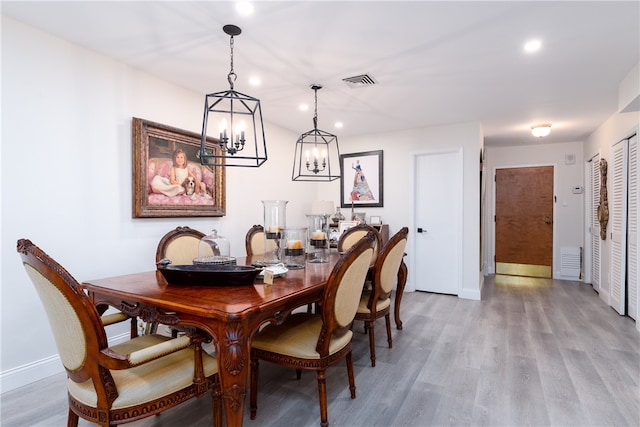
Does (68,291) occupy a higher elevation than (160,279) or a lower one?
higher

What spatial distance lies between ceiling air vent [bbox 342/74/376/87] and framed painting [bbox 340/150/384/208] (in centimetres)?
204

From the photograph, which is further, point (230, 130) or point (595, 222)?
point (595, 222)

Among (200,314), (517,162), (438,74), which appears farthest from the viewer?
(517,162)

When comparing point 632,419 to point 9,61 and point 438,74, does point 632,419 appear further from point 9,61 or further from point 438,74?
point 9,61

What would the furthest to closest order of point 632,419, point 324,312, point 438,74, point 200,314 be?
point 438,74 < point 632,419 < point 324,312 < point 200,314

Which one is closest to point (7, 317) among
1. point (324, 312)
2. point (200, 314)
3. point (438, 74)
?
point (200, 314)

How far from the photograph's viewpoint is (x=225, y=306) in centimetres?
139

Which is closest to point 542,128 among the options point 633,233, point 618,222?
point 618,222

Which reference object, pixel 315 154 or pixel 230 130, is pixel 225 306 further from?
pixel 230 130

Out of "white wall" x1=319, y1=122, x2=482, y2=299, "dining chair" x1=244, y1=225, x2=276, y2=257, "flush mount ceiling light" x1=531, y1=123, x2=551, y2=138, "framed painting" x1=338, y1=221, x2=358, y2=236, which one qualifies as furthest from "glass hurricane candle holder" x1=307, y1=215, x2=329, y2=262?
"flush mount ceiling light" x1=531, y1=123, x2=551, y2=138

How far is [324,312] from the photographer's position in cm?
168

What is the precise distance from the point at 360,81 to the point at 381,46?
638 millimetres

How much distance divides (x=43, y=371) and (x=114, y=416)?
1648 millimetres

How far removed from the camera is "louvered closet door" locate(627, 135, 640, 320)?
338cm
